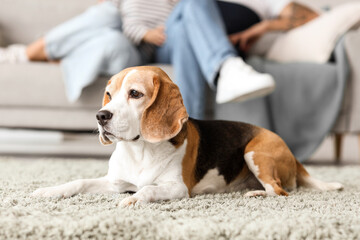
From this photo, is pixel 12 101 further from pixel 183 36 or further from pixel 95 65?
pixel 183 36

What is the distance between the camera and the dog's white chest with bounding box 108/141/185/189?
4.16ft

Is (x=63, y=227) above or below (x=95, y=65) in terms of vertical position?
below

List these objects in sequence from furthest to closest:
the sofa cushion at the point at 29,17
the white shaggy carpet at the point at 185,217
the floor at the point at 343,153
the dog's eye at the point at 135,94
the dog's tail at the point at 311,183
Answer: the sofa cushion at the point at 29,17 < the floor at the point at 343,153 < the dog's tail at the point at 311,183 < the dog's eye at the point at 135,94 < the white shaggy carpet at the point at 185,217

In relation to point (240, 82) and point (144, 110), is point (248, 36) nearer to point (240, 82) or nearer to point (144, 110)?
point (240, 82)

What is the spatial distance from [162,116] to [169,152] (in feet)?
0.48

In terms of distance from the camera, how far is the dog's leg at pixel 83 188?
4.07 feet

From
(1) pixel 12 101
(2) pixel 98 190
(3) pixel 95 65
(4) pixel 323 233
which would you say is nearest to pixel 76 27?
(3) pixel 95 65

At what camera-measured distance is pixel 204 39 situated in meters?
2.27

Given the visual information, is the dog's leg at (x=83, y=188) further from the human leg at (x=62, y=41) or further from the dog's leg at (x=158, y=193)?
the human leg at (x=62, y=41)

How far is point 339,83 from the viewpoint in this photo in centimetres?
254

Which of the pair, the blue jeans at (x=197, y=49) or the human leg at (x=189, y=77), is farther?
the human leg at (x=189, y=77)

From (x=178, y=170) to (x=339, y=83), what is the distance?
165 cm

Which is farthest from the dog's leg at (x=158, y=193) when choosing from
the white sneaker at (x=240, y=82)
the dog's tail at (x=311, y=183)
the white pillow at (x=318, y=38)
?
the white pillow at (x=318, y=38)

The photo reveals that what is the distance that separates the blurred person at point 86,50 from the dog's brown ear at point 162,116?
129cm
